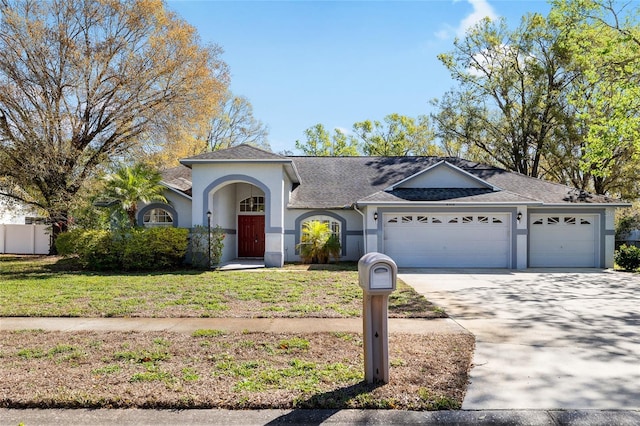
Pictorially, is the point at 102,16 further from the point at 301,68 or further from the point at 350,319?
the point at 350,319

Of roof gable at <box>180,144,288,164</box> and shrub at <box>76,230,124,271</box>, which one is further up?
roof gable at <box>180,144,288,164</box>

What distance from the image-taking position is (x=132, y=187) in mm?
14836

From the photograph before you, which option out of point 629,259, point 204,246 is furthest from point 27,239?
point 629,259

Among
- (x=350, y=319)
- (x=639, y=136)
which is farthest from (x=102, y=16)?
(x=639, y=136)

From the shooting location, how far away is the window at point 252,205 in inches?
784

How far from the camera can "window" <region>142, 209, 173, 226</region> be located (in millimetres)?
17750

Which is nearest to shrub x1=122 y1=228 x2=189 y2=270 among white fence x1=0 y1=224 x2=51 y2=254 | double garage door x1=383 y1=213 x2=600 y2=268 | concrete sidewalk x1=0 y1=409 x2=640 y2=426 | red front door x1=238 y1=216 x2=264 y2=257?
red front door x1=238 y1=216 x2=264 y2=257

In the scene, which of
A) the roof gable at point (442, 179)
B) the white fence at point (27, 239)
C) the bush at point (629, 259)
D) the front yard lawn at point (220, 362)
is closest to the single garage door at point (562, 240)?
the bush at point (629, 259)

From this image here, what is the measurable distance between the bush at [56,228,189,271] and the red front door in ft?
16.3

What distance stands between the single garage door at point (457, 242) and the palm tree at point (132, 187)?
9.22 meters

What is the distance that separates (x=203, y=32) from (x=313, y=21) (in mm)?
13169

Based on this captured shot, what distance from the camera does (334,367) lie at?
186 inches

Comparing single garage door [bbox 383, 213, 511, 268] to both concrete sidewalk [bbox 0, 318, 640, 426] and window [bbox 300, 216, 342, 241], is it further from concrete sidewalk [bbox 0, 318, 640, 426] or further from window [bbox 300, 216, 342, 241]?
concrete sidewalk [bbox 0, 318, 640, 426]

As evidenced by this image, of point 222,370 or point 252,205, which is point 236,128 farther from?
point 222,370
